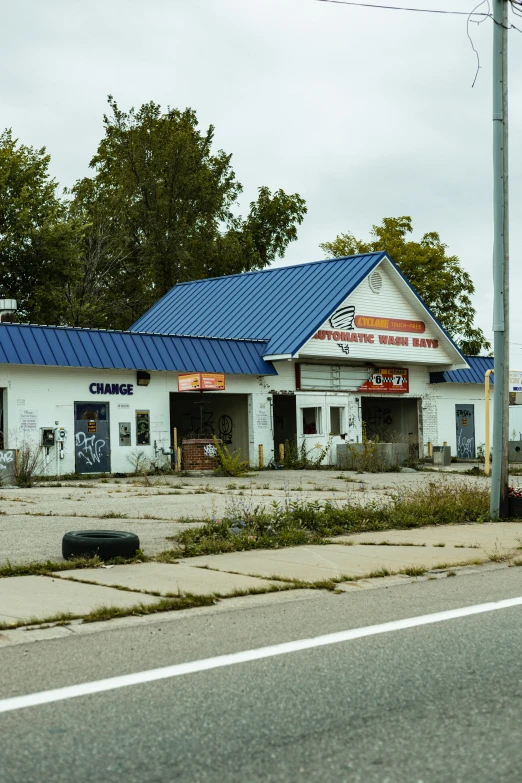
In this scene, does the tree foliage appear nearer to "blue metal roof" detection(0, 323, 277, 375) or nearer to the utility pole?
"blue metal roof" detection(0, 323, 277, 375)

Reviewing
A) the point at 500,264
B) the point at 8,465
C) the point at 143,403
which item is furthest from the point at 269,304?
the point at 500,264

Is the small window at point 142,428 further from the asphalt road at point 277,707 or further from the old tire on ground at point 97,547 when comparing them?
the asphalt road at point 277,707

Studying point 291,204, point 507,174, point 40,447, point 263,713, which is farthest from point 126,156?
point 263,713

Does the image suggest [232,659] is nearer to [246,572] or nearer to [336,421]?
[246,572]

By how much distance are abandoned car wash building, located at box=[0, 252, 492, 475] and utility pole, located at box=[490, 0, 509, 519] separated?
16005mm

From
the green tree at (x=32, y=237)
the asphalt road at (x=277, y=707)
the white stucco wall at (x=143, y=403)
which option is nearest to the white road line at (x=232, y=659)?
the asphalt road at (x=277, y=707)

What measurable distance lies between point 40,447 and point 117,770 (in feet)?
81.7

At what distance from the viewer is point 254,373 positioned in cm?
3359

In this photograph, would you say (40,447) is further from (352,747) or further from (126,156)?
(126,156)

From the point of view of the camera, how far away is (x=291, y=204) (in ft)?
219

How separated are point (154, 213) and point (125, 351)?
27.3 m

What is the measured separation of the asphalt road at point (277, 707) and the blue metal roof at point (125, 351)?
21.2m

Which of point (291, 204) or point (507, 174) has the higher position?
point (291, 204)

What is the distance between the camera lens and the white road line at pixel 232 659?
5.49 m
